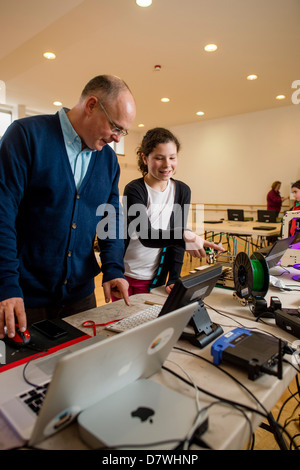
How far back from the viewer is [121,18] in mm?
3791

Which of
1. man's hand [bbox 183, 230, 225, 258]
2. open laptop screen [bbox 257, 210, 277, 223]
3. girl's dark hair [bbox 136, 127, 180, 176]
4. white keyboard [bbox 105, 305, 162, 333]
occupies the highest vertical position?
girl's dark hair [bbox 136, 127, 180, 176]

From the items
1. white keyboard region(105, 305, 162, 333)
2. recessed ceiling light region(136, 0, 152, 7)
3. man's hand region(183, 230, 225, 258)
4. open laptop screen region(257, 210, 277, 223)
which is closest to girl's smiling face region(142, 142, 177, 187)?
man's hand region(183, 230, 225, 258)

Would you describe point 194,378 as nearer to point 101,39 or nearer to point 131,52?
point 101,39

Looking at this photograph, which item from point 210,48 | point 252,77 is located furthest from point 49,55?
point 252,77

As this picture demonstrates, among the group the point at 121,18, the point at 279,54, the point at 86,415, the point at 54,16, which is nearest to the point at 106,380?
the point at 86,415

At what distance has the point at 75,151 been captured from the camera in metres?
1.20

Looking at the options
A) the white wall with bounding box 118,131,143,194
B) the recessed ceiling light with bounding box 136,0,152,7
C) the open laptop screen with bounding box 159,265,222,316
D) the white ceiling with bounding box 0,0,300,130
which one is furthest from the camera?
the white wall with bounding box 118,131,143,194

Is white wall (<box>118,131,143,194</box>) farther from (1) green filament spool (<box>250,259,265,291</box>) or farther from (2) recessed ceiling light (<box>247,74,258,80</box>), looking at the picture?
(1) green filament spool (<box>250,259,265,291</box>)

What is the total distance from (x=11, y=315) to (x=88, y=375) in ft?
1.36

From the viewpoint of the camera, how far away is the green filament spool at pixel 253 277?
130 centimetres

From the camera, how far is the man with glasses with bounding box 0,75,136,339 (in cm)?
105

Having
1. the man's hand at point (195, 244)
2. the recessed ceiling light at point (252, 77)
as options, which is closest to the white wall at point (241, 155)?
the recessed ceiling light at point (252, 77)

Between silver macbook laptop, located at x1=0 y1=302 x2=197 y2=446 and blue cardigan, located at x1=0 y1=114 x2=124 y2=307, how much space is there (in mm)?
443

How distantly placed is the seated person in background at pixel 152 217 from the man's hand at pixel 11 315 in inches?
29.2
